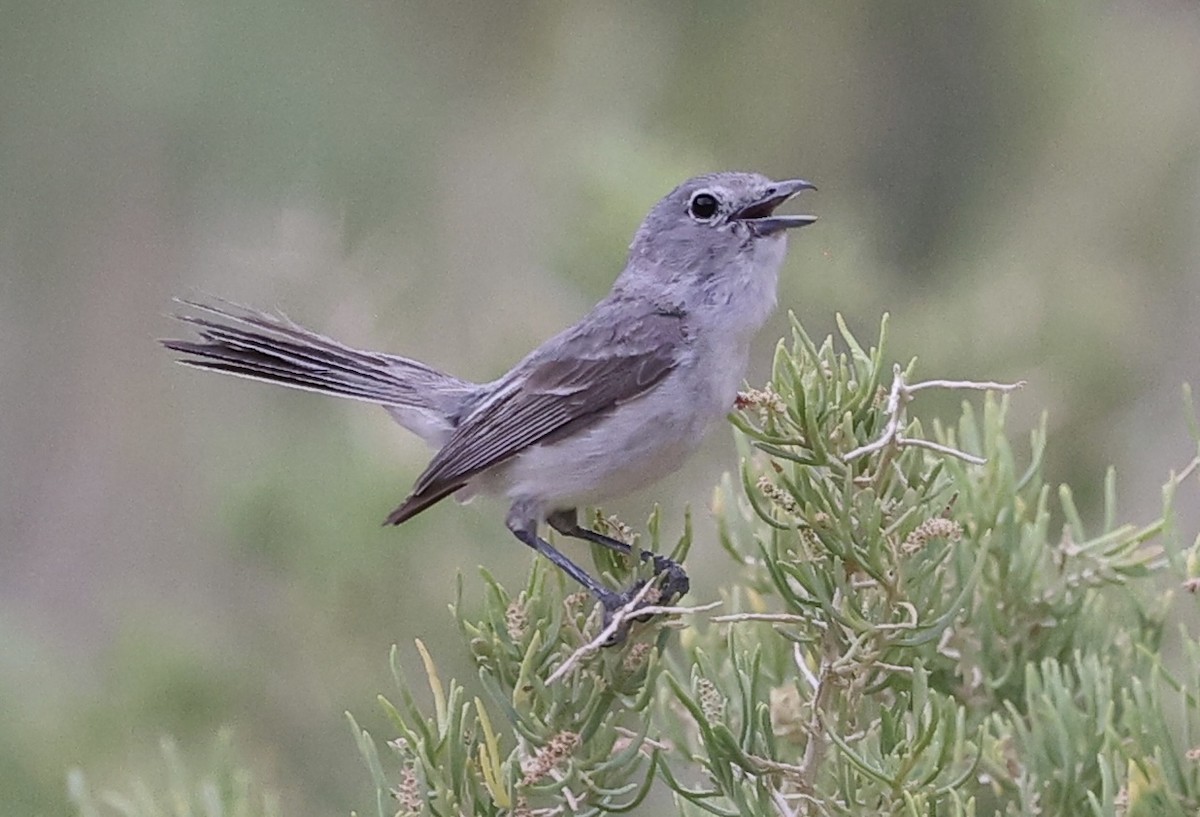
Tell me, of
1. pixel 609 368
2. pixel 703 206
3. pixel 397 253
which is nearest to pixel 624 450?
pixel 609 368

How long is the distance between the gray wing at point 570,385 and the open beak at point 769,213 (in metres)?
0.10

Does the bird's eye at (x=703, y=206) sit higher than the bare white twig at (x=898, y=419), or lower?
higher

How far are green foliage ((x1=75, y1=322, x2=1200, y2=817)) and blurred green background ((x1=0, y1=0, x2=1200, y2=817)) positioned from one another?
12.6 inches

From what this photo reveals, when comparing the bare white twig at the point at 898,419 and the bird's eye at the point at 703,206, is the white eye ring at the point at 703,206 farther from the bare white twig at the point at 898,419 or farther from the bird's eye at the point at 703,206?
the bare white twig at the point at 898,419

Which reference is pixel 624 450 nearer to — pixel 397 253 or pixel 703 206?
pixel 703 206

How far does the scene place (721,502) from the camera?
793 millimetres

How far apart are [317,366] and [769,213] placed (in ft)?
1.40

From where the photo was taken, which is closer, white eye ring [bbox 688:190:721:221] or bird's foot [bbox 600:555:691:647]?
bird's foot [bbox 600:555:691:647]

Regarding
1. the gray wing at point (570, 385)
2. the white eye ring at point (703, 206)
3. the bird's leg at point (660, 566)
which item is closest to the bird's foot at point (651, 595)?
the bird's leg at point (660, 566)

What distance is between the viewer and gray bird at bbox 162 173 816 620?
108cm

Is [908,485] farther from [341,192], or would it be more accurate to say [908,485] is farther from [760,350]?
[341,192]

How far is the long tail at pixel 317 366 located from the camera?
A: 1.15 m

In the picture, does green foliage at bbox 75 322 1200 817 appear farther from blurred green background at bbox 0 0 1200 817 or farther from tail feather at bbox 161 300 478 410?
tail feather at bbox 161 300 478 410

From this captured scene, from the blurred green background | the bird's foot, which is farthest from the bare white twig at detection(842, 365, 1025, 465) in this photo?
the blurred green background
